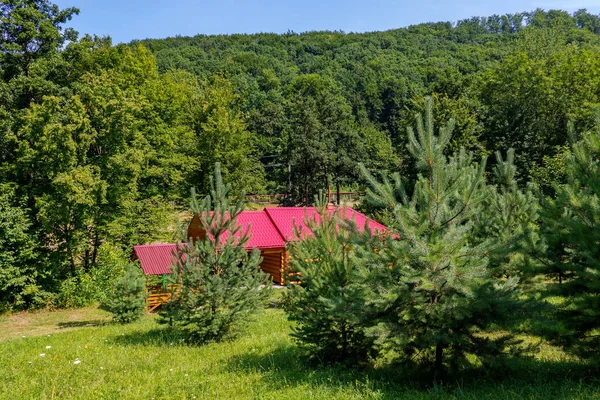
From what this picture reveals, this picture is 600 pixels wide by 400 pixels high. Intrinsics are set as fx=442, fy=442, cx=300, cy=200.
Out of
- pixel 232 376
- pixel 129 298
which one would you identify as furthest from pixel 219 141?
pixel 232 376

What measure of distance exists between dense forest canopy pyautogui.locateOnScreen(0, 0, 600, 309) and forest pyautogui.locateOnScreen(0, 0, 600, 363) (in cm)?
11

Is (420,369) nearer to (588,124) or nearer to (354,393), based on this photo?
(354,393)

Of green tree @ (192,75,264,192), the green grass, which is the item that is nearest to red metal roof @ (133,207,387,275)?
green tree @ (192,75,264,192)

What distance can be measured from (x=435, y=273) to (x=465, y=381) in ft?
6.67

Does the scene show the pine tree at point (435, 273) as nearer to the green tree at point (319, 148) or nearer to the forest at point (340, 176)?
the forest at point (340, 176)

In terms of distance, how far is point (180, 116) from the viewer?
3216 centimetres

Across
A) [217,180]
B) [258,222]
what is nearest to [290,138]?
[258,222]

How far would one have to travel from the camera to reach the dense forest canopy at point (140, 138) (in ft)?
69.8

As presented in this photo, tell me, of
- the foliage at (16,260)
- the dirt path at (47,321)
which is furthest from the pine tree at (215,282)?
the foliage at (16,260)

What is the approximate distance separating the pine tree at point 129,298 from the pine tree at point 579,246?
41.9 feet

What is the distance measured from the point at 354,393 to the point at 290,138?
39.4 metres

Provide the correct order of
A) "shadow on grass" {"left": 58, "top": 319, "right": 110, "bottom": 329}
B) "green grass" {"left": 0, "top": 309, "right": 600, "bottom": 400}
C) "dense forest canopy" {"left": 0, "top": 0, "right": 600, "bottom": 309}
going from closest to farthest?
"green grass" {"left": 0, "top": 309, "right": 600, "bottom": 400}, "shadow on grass" {"left": 58, "top": 319, "right": 110, "bottom": 329}, "dense forest canopy" {"left": 0, "top": 0, "right": 600, "bottom": 309}

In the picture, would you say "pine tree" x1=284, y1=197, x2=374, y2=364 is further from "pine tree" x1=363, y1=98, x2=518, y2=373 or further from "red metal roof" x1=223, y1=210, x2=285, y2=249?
"red metal roof" x1=223, y1=210, x2=285, y2=249

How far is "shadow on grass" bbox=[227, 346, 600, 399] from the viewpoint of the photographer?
18.8 feet
